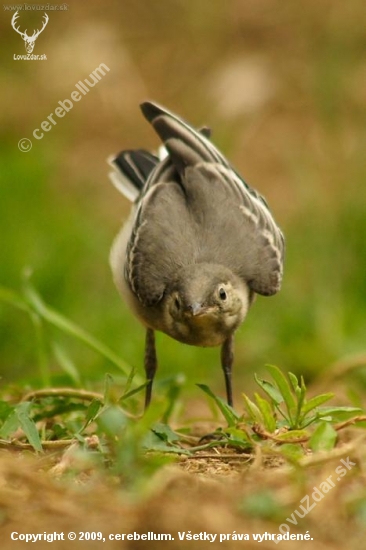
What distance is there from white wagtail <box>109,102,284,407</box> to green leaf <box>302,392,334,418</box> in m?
1.33

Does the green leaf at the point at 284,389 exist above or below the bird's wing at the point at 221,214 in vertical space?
below

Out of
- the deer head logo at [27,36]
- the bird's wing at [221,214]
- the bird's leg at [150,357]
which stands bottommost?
the bird's leg at [150,357]

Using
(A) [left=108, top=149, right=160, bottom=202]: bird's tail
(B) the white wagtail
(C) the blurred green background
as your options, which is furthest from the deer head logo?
(B) the white wagtail

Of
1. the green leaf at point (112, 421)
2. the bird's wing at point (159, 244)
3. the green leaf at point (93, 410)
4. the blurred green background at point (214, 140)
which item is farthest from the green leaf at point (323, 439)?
the blurred green background at point (214, 140)

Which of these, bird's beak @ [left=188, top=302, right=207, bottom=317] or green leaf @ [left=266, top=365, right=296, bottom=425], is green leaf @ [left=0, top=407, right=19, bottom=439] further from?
bird's beak @ [left=188, top=302, right=207, bottom=317]

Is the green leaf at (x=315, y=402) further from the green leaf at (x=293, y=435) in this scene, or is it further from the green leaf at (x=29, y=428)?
the green leaf at (x=29, y=428)

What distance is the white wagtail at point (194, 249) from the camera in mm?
5961

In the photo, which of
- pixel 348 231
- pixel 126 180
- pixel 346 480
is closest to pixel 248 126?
pixel 348 231

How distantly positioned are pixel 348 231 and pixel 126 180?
105 inches

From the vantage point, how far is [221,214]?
6.34m

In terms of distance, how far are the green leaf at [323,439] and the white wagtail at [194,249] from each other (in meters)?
1.68

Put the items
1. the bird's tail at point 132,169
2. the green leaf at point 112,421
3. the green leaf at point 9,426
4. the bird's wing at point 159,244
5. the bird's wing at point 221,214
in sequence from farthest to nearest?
the bird's tail at point 132,169, the bird's wing at point 221,214, the bird's wing at point 159,244, the green leaf at point 9,426, the green leaf at point 112,421

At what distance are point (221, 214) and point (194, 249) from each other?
0.33 metres

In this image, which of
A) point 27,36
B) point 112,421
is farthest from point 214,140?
point 112,421
